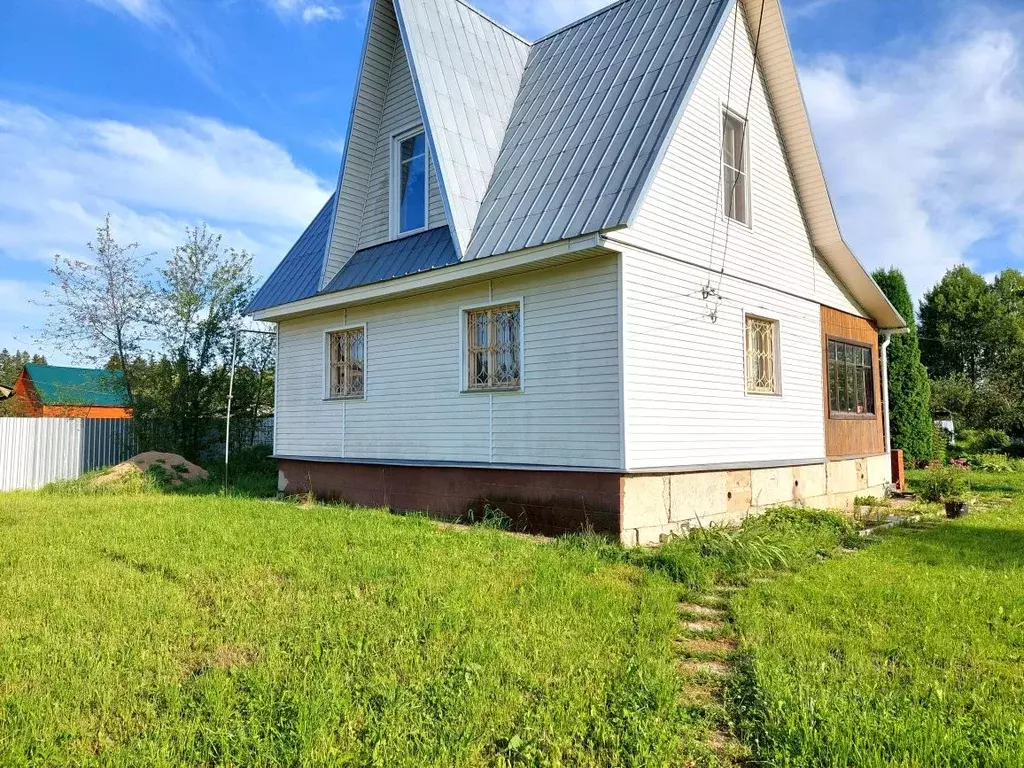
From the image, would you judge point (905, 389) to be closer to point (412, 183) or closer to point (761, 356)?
point (761, 356)

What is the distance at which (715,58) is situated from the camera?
10180mm

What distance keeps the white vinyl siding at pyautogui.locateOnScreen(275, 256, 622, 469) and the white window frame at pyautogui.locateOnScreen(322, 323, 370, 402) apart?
0.07 m

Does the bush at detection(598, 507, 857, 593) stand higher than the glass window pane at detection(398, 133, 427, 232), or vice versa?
the glass window pane at detection(398, 133, 427, 232)

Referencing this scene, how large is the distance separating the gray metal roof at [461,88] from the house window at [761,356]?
4561 mm

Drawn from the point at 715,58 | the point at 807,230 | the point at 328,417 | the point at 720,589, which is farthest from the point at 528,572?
the point at 807,230

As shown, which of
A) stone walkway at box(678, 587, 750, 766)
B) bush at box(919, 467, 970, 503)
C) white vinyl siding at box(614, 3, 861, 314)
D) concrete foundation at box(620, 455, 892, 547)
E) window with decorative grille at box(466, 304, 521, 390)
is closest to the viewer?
stone walkway at box(678, 587, 750, 766)

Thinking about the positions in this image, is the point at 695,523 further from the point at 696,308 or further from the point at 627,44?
the point at 627,44

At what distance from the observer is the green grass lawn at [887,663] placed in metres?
3.29

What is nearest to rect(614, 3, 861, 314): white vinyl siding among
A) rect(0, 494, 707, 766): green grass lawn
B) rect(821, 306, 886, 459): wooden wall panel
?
rect(821, 306, 886, 459): wooden wall panel

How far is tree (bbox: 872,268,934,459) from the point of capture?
19.1 m

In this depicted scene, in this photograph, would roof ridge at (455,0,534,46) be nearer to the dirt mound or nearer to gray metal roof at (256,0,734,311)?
gray metal roof at (256,0,734,311)

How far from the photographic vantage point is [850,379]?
1355 centimetres

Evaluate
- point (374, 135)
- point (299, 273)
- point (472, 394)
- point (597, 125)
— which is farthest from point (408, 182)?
point (472, 394)

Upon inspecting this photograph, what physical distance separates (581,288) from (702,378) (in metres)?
2.15
